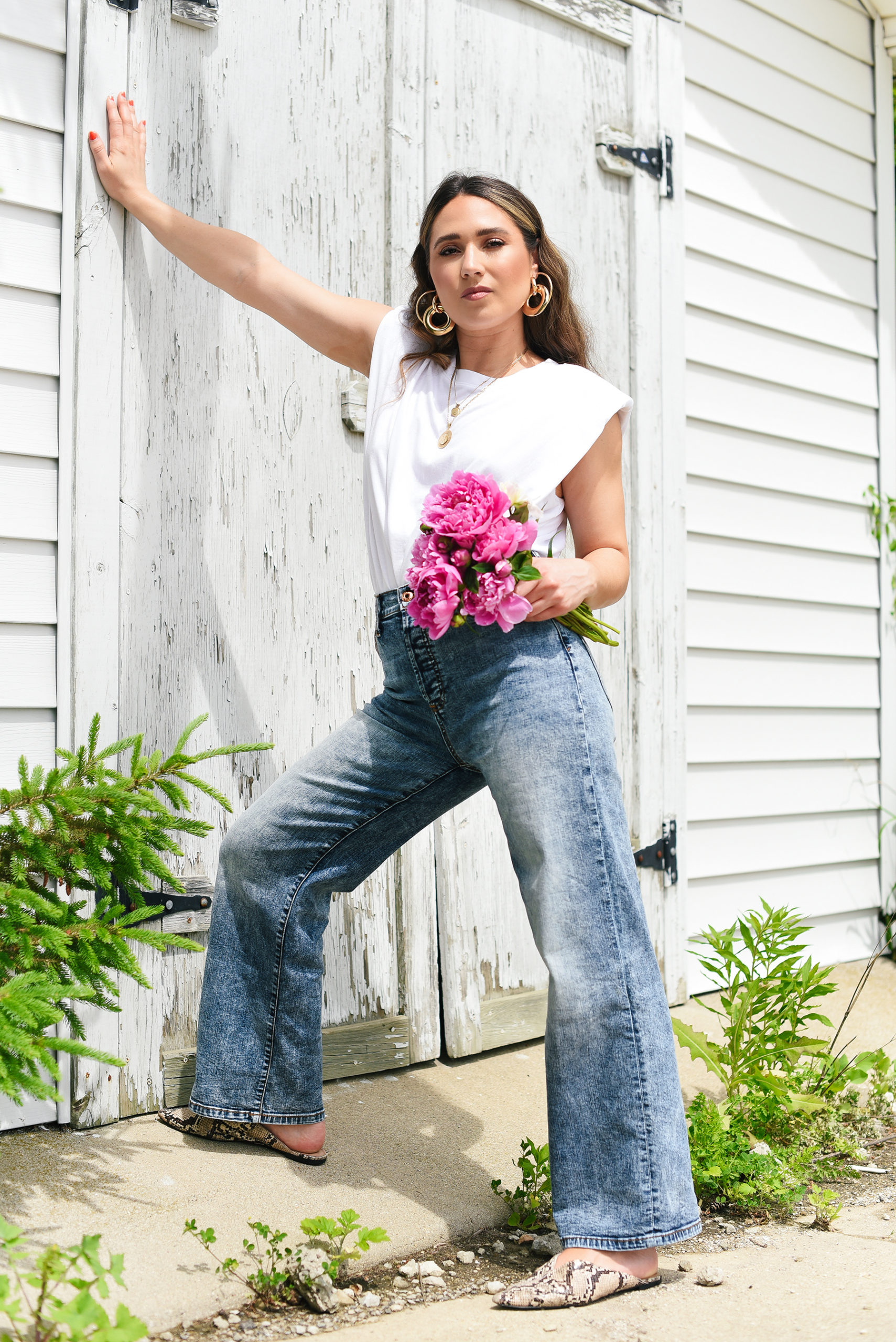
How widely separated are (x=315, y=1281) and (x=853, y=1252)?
3.30ft

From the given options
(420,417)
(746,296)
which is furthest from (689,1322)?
(746,296)

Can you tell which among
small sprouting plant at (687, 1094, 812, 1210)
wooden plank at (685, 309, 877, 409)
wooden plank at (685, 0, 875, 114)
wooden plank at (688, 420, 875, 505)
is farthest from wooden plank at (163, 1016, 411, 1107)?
wooden plank at (685, 0, 875, 114)

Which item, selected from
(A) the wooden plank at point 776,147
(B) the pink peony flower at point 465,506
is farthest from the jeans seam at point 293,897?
(A) the wooden plank at point 776,147

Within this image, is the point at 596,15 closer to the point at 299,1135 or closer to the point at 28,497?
the point at 28,497

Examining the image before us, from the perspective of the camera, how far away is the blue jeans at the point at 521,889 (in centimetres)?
188

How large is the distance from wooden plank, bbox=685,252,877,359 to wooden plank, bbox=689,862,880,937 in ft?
6.15

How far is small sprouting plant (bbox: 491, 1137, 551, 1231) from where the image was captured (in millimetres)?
2150

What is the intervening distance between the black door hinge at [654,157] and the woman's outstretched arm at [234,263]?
1364 millimetres

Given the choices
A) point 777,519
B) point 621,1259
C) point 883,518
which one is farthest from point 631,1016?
point 883,518

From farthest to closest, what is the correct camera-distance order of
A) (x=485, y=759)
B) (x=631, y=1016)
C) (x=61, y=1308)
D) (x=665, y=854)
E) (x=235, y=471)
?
(x=665, y=854) < (x=235, y=471) < (x=485, y=759) < (x=631, y=1016) < (x=61, y=1308)

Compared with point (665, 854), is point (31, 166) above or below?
above

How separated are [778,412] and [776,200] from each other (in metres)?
0.74

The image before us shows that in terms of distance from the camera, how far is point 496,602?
5.91 feet

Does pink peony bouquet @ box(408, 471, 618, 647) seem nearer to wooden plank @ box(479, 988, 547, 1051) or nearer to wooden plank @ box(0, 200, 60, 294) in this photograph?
wooden plank @ box(0, 200, 60, 294)
